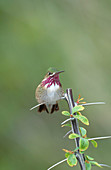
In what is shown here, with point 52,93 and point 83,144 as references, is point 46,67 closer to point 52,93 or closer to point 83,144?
point 52,93

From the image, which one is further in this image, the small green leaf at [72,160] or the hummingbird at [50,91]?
the hummingbird at [50,91]

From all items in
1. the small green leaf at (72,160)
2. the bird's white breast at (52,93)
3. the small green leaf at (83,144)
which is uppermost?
the bird's white breast at (52,93)

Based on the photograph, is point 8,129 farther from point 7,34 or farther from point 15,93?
point 7,34

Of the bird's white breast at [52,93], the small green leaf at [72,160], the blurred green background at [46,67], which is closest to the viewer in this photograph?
the small green leaf at [72,160]

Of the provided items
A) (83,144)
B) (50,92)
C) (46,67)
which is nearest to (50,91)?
(50,92)

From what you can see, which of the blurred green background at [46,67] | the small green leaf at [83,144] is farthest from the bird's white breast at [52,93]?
the blurred green background at [46,67]

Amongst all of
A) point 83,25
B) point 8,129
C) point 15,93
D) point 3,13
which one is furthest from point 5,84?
point 83,25

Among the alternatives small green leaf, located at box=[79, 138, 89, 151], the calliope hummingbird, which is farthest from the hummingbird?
small green leaf, located at box=[79, 138, 89, 151]

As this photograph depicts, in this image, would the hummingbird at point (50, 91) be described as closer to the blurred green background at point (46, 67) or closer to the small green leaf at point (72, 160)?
the small green leaf at point (72, 160)
